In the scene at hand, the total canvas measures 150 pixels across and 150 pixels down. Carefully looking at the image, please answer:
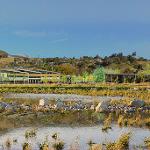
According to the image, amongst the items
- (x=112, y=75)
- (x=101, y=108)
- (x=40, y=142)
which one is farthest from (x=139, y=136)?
(x=112, y=75)

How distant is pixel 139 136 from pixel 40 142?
5933 millimetres

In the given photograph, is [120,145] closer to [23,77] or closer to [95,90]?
[95,90]

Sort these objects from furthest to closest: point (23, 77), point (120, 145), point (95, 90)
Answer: point (23, 77)
point (95, 90)
point (120, 145)

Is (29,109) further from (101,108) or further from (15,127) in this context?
(15,127)

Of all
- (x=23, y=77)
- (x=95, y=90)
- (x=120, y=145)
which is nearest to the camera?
(x=120, y=145)

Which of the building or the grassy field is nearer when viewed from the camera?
the grassy field

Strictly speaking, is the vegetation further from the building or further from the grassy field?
the building

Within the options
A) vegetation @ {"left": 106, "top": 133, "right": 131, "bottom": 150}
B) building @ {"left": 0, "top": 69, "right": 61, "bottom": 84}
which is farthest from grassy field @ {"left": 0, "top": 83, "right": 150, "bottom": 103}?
building @ {"left": 0, "top": 69, "right": 61, "bottom": 84}

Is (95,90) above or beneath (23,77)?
beneath

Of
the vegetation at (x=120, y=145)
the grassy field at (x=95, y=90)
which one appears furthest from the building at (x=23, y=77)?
the vegetation at (x=120, y=145)

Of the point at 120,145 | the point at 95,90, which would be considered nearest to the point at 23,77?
the point at 95,90

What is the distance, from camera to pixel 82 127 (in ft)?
112

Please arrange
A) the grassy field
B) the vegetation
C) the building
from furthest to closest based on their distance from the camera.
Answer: the building, the grassy field, the vegetation

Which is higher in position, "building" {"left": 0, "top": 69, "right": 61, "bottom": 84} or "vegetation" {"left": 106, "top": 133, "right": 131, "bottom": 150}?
"building" {"left": 0, "top": 69, "right": 61, "bottom": 84}
